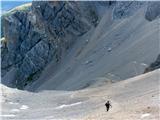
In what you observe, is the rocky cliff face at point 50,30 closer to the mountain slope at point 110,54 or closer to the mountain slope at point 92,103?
the mountain slope at point 110,54

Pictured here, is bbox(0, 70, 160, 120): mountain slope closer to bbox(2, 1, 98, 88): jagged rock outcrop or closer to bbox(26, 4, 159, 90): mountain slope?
bbox(26, 4, 159, 90): mountain slope

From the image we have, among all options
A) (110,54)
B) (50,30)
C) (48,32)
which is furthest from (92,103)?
(50,30)

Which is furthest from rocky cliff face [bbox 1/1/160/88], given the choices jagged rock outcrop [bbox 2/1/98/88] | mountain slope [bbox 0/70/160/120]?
Result: mountain slope [bbox 0/70/160/120]

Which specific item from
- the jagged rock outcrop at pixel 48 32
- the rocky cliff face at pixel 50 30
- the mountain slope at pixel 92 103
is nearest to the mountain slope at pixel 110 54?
the rocky cliff face at pixel 50 30

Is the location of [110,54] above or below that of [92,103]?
above

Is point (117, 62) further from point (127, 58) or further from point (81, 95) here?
point (81, 95)

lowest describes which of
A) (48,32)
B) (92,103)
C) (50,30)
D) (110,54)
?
(92,103)

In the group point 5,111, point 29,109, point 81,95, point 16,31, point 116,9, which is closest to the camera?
point 5,111

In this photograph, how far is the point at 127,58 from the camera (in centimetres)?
9369

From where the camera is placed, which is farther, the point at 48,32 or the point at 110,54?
the point at 48,32

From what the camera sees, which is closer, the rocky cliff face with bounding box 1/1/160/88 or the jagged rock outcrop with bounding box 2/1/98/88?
A: the rocky cliff face with bounding box 1/1/160/88

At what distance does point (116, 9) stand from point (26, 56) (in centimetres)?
3295

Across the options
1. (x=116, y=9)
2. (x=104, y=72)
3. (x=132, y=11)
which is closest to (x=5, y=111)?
(x=104, y=72)

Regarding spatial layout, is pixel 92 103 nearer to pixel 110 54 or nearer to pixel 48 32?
pixel 110 54
